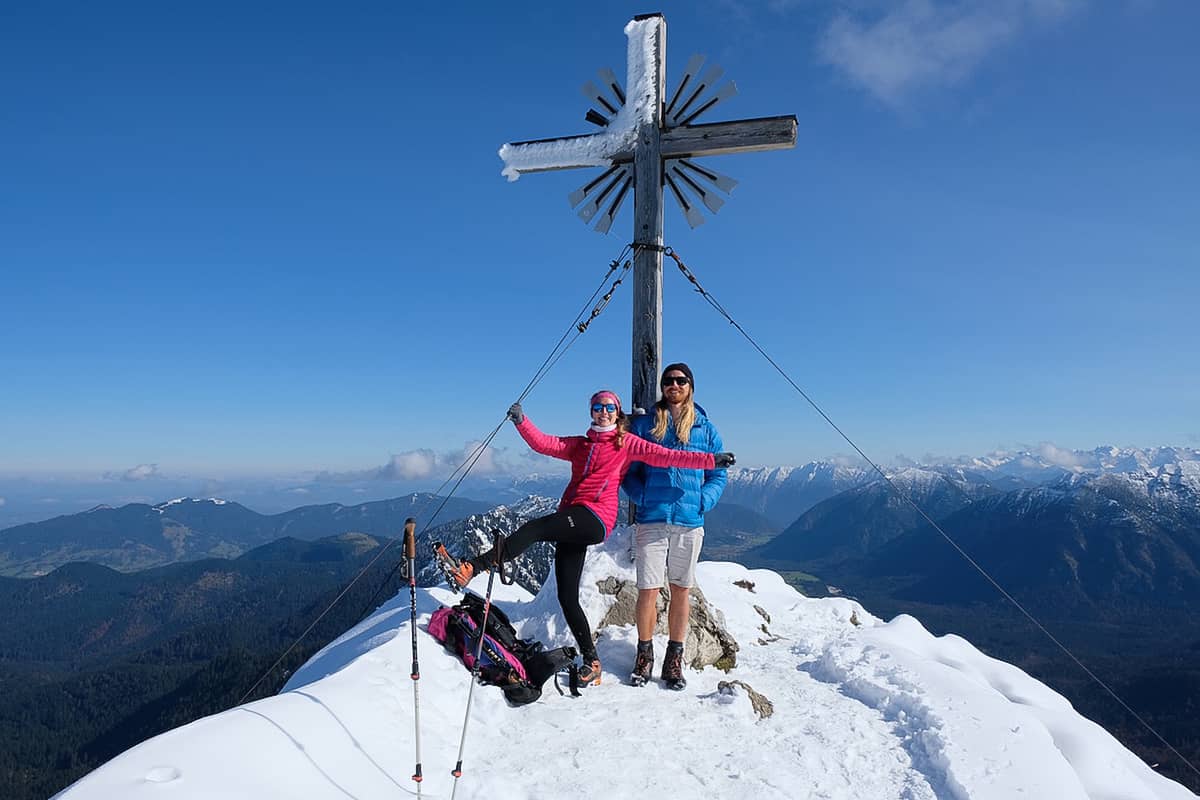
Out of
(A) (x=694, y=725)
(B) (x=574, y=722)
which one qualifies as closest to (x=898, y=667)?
(A) (x=694, y=725)

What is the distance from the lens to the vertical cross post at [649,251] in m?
9.91

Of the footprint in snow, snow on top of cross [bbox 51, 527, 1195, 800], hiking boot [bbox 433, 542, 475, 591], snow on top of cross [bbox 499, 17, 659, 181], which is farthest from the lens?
snow on top of cross [bbox 499, 17, 659, 181]

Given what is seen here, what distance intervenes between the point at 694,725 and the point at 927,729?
263 centimetres

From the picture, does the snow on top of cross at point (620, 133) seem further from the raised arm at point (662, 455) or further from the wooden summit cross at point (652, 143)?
the raised arm at point (662, 455)

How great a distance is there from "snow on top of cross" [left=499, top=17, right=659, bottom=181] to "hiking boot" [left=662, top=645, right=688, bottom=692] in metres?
7.58

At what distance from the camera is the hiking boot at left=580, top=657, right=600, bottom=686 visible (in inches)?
288

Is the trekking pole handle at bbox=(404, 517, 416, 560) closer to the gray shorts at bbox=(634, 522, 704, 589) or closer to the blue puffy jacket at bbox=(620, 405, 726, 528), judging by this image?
the gray shorts at bbox=(634, 522, 704, 589)

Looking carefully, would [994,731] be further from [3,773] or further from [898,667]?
[3,773]

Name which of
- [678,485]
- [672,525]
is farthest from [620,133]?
[672,525]

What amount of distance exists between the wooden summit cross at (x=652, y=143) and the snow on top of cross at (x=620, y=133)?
2 cm

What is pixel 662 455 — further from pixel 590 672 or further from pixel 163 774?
pixel 163 774

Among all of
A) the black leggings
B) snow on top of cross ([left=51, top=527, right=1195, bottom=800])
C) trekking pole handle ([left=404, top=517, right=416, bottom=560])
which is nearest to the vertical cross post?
snow on top of cross ([left=51, top=527, right=1195, bottom=800])

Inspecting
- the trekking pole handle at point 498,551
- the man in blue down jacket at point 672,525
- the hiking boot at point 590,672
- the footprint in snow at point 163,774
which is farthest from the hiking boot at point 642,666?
the footprint in snow at point 163,774

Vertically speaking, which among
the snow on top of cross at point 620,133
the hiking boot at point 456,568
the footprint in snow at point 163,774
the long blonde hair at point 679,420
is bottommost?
the footprint in snow at point 163,774
